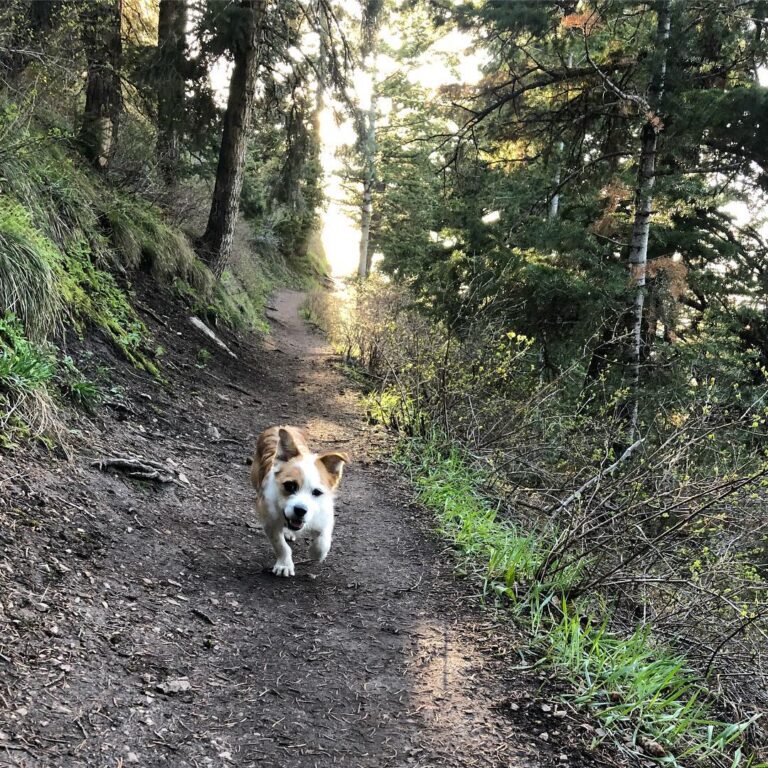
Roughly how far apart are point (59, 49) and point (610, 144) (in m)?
8.23

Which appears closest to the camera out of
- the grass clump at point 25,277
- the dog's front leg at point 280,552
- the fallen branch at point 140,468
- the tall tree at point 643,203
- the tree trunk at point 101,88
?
the dog's front leg at point 280,552

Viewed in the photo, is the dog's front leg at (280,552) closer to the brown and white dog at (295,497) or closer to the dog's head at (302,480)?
A: the brown and white dog at (295,497)

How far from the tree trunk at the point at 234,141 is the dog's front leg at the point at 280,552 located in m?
8.96

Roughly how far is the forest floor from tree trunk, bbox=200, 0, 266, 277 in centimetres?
712

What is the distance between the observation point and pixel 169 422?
6.54 m

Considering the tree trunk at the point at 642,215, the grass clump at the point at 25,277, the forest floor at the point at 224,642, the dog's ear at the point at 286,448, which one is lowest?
the forest floor at the point at 224,642

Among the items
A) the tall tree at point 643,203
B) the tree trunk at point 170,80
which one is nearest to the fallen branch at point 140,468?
the tall tree at point 643,203

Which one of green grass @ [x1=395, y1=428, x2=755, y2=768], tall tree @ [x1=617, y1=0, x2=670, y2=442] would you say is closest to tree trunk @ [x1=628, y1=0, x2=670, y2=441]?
tall tree @ [x1=617, y1=0, x2=670, y2=442]

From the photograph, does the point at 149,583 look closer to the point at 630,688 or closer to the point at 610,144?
the point at 630,688

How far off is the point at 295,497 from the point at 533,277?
19.6ft

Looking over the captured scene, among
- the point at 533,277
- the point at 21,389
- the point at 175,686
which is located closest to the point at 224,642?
the point at 175,686

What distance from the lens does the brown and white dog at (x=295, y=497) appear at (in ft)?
12.8

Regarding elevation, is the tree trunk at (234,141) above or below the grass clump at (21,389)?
above

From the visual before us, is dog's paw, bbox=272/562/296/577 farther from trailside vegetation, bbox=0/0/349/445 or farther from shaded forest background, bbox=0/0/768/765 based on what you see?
trailside vegetation, bbox=0/0/349/445
